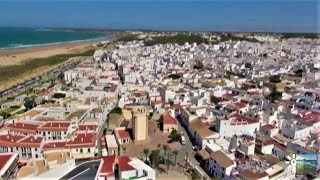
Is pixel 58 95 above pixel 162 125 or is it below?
above

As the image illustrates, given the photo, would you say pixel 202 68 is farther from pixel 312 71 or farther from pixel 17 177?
pixel 17 177

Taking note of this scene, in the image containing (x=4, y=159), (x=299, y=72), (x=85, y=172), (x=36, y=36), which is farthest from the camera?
(x=36, y=36)

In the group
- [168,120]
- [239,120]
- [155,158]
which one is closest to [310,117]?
[239,120]

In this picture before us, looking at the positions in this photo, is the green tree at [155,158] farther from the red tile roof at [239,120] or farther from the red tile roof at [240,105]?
the red tile roof at [240,105]

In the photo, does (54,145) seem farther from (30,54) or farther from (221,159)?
(30,54)

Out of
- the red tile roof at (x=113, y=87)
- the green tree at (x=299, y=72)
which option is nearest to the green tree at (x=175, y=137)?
the red tile roof at (x=113, y=87)

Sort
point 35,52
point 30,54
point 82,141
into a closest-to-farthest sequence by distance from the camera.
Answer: point 82,141 < point 30,54 < point 35,52

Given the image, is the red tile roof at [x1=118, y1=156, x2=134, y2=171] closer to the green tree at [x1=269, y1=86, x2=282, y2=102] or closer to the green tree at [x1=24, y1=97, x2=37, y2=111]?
the green tree at [x1=24, y1=97, x2=37, y2=111]

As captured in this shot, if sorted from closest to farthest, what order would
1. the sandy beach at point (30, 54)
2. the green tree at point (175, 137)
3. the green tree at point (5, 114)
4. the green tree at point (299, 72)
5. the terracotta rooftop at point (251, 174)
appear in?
the terracotta rooftop at point (251, 174) < the green tree at point (175, 137) < the green tree at point (5, 114) < the green tree at point (299, 72) < the sandy beach at point (30, 54)
